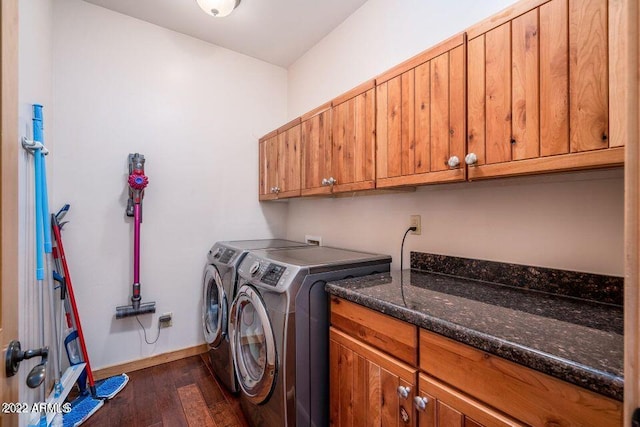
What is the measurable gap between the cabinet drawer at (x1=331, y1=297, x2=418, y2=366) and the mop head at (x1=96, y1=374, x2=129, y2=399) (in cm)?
172

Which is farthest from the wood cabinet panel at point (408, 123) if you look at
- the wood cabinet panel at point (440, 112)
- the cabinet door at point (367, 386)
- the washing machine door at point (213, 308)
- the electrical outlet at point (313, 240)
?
the washing machine door at point (213, 308)

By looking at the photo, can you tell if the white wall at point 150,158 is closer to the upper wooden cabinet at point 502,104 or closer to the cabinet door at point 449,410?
the upper wooden cabinet at point 502,104

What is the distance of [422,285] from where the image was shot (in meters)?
1.33

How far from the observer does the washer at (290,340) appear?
51.3 inches

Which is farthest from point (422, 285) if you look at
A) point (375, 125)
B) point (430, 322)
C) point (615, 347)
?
point (375, 125)

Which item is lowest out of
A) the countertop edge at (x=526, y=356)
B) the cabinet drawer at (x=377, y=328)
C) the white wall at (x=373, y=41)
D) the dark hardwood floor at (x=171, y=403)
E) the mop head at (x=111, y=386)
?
the dark hardwood floor at (x=171, y=403)

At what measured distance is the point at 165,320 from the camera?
2.36 metres

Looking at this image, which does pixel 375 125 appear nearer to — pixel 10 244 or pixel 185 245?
pixel 10 244

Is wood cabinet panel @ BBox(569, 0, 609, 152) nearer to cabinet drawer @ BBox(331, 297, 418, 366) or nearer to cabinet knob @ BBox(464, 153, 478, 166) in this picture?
cabinet knob @ BBox(464, 153, 478, 166)

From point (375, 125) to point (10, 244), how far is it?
4.76ft

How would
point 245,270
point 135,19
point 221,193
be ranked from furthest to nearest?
1. point 221,193
2. point 135,19
3. point 245,270

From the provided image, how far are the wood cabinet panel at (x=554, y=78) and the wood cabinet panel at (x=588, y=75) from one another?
0.05ft

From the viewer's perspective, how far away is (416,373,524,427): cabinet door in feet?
2.55

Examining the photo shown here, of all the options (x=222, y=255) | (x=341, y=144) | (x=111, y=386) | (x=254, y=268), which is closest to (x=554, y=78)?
(x=341, y=144)
